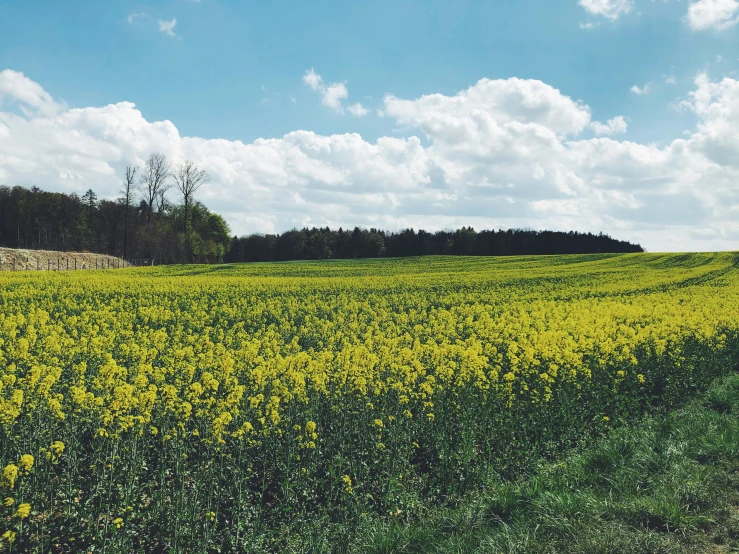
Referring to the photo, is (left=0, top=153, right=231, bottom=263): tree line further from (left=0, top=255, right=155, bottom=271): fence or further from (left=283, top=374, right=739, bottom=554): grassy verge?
(left=283, top=374, right=739, bottom=554): grassy verge

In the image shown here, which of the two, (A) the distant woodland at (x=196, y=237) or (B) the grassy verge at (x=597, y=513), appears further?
(A) the distant woodland at (x=196, y=237)

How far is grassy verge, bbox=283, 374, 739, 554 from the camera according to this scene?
498 cm

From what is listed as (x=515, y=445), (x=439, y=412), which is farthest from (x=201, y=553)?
(x=515, y=445)

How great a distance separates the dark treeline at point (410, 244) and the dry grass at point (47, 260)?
160 feet

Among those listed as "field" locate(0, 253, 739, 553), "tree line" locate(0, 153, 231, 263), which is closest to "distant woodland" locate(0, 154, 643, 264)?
"tree line" locate(0, 153, 231, 263)

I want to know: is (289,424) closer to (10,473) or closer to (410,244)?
(10,473)

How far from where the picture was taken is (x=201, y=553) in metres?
5.27

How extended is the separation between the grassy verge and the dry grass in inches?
2213

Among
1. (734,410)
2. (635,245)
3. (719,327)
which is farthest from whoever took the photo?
(635,245)

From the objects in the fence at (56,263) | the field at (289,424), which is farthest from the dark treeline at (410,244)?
the field at (289,424)

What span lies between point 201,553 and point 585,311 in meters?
17.2

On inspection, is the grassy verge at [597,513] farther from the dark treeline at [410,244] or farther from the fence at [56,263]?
the dark treeline at [410,244]

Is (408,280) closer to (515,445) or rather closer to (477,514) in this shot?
(515,445)

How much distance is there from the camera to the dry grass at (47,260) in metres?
51.5
